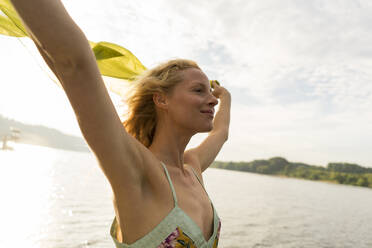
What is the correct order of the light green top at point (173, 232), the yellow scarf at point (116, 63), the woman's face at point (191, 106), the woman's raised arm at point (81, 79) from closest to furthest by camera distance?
the woman's raised arm at point (81, 79)
the light green top at point (173, 232)
the woman's face at point (191, 106)
the yellow scarf at point (116, 63)

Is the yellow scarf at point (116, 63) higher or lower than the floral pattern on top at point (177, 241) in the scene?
higher

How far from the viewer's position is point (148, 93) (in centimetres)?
206

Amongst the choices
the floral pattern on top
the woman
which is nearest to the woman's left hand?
the woman

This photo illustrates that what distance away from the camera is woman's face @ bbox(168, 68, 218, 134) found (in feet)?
6.48

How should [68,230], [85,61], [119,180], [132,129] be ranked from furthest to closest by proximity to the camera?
[68,230], [132,129], [119,180], [85,61]

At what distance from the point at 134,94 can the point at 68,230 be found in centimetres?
1405

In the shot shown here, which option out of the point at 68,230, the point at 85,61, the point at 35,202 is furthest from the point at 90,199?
the point at 85,61

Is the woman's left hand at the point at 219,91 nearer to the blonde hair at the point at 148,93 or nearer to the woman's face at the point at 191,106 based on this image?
the blonde hair at the point at 148,93

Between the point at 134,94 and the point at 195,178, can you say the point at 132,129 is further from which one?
the point at 195,178

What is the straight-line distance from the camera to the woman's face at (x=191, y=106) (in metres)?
1.98

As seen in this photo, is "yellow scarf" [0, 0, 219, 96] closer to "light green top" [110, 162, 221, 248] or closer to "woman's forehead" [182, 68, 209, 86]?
"woman's forehead" [182, 68, 209, 86]

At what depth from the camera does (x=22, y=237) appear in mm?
12375

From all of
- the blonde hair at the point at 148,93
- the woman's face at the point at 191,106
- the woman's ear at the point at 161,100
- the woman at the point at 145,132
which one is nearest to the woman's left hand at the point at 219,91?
the woman at the point at 145,132

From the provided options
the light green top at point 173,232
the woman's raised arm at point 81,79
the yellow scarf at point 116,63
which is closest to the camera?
the woman's raised arm at point 81,79
